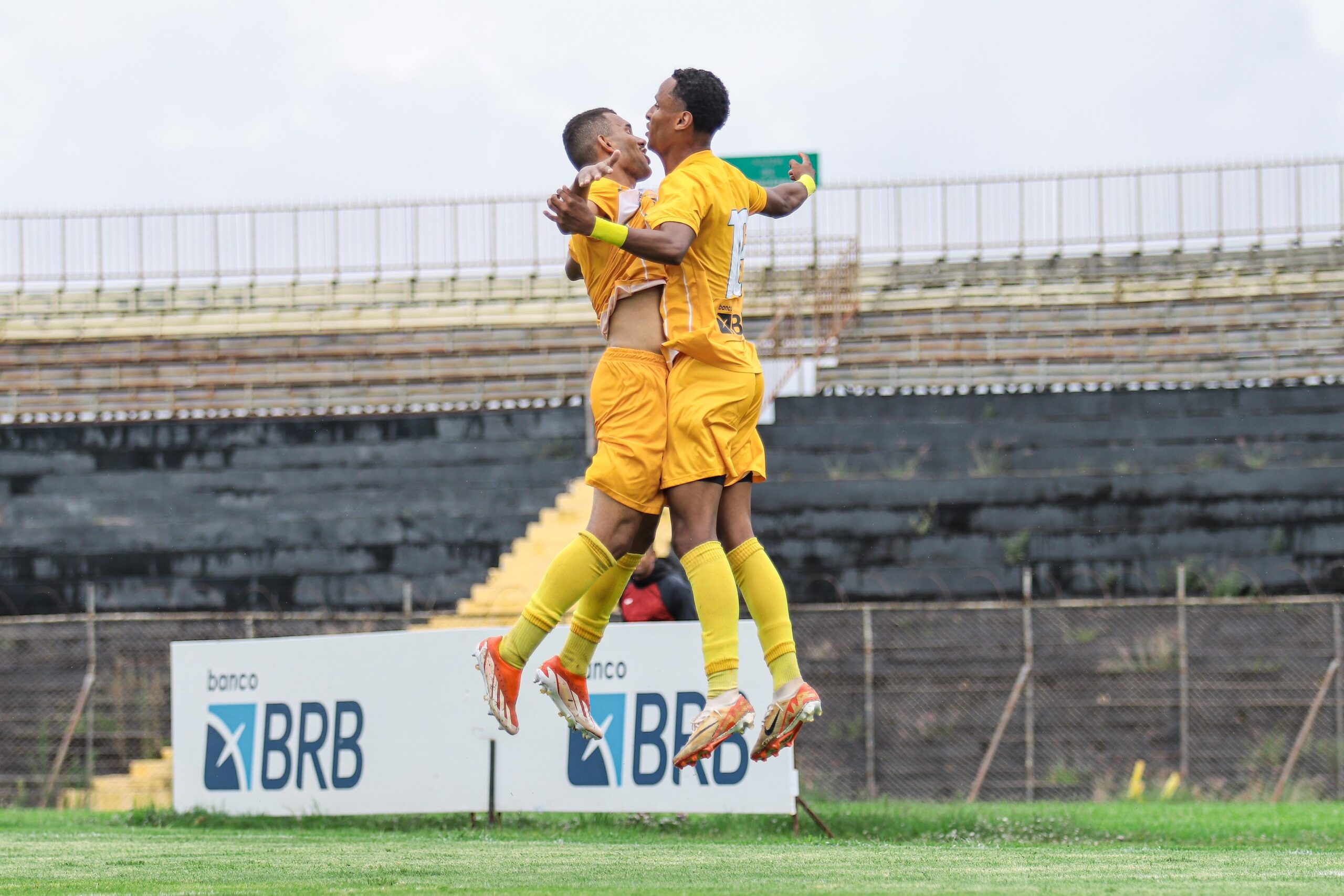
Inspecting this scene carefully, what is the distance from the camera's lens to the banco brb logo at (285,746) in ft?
29.7

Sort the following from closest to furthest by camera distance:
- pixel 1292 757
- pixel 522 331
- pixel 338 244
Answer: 1. pixel 1292 757
2. pixel 522 331
3. pixel 338 244

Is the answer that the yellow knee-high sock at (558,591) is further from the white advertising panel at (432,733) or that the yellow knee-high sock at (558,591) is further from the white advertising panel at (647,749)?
the white advertising panel at (432,733)

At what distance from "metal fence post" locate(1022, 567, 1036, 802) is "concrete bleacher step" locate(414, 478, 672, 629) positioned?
3.39 meters

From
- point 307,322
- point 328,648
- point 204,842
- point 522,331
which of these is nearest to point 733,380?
point 204,842

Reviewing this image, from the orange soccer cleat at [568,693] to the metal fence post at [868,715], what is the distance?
8221mm

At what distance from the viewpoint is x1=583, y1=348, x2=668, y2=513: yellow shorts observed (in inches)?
192

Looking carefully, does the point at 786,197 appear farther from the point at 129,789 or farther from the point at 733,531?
the point at 129,789

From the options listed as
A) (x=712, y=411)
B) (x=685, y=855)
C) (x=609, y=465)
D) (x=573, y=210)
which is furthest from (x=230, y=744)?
(x=573, y=210)

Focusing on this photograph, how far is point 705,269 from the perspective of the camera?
4.93 meters

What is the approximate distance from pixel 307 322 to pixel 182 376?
81.3 inches

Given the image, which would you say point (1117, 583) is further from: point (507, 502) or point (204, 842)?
point (204, 842)

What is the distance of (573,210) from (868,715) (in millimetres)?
9638

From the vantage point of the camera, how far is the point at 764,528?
1641cm

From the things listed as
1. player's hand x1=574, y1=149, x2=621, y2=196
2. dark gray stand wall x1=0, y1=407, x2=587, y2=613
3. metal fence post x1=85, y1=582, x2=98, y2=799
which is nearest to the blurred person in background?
player's hand x1=574, y1=149, x2=621, y2=196
